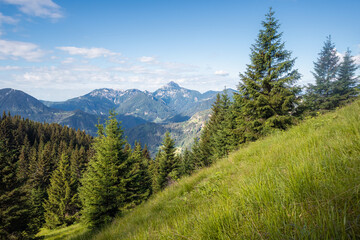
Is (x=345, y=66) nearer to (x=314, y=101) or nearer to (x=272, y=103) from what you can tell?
(x=314, y=101)

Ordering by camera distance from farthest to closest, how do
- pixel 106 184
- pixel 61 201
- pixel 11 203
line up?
pixel 61 201 → pixel 11 203 → pixel 106 184

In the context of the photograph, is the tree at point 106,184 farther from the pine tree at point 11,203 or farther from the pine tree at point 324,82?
the pine tree at point 324,82

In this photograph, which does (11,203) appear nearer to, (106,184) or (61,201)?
(106,184)

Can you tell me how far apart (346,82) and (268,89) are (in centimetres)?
2193

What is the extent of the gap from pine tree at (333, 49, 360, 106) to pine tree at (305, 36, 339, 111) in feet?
2.16

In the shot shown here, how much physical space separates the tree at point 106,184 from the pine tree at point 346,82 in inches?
1325

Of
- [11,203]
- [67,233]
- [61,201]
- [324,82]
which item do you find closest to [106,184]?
[11,203]

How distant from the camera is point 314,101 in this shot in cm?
2791

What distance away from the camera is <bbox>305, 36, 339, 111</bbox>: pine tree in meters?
26.9

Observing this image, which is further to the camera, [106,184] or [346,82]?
[346,82]

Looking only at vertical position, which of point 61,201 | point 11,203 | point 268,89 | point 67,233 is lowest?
point 61,201

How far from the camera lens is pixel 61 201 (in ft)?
112

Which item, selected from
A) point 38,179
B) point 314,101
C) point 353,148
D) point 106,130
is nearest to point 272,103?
point 353,148

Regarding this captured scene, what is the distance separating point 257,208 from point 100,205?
1591 cm
